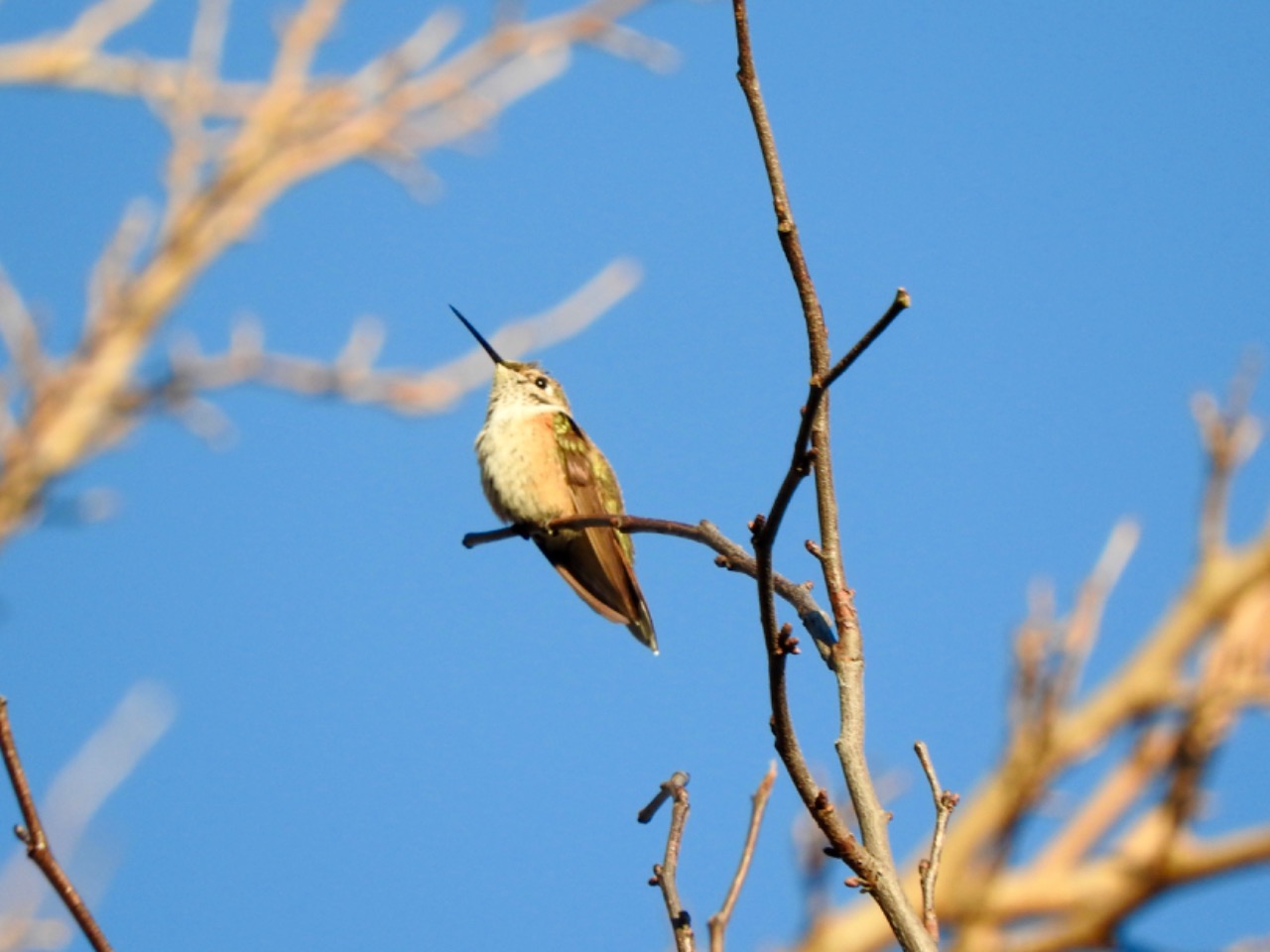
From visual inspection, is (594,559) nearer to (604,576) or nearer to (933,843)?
(604,576)

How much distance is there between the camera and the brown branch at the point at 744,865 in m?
2.05

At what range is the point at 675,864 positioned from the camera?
210 cm

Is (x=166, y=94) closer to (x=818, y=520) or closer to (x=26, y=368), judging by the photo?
(x=26, y=368)

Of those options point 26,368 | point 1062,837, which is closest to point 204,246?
point 26,368

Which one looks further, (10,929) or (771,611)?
(10,929)

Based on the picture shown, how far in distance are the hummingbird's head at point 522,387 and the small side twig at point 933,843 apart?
4043mm

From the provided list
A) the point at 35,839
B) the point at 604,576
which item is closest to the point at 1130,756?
the point at 604,576

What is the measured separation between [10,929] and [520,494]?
9.34ft

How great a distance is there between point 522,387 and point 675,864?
4.32 metres

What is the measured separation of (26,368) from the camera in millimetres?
7840

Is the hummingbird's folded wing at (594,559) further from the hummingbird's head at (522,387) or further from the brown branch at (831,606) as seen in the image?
the brown branch at (831,606)

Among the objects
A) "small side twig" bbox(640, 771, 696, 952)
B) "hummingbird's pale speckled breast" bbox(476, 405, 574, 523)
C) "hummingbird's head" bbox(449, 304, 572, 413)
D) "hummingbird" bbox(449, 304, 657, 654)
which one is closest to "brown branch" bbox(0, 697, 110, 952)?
"small side twig" bbox(640, 771, 696, 952)

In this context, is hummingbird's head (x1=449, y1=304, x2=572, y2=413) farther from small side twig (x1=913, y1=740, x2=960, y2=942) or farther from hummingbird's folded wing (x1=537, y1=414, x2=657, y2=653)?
small side twig (x1=913, y1=740, x2=960, y2=942)

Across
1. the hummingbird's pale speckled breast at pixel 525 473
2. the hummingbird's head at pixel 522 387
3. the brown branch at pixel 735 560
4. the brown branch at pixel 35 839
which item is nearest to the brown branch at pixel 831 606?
the brown branch at pixel 735 560
